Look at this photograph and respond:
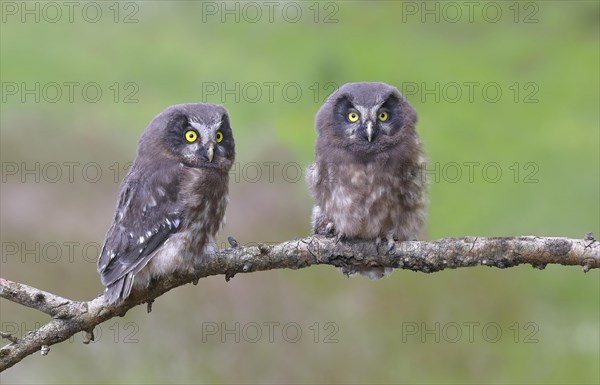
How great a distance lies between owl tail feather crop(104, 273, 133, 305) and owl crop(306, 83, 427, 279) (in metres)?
1.02

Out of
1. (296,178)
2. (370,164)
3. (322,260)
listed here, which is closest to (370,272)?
(370,164)

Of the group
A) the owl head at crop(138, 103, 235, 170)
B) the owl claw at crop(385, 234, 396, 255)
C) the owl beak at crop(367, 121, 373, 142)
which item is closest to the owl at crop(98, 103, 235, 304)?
Result: the owl head at crop(138, 103, 235, 170)

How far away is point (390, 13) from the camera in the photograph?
1318cm

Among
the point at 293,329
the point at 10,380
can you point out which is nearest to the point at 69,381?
the point at 10,380

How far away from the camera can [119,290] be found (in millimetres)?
4094

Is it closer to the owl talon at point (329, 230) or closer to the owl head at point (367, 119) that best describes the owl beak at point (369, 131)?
the owl head at point (367, 119)

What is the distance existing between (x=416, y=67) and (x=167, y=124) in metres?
7.34

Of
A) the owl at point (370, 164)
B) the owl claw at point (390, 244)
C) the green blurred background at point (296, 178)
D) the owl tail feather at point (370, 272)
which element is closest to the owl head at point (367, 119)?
the owl at point (370, 164)

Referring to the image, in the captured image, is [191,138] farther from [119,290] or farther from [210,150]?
[119,290]

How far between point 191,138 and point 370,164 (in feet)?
2.98

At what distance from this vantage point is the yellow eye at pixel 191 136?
4.54 metres

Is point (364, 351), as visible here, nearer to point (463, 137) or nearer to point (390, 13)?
point (463, 137)

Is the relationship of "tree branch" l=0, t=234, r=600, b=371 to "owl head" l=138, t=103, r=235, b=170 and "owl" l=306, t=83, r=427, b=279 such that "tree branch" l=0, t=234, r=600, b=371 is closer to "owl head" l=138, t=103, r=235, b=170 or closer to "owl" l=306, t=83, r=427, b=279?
"owl" l=306, t=83, r=427, b=279

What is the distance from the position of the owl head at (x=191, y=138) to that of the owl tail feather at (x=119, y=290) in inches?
27.6
